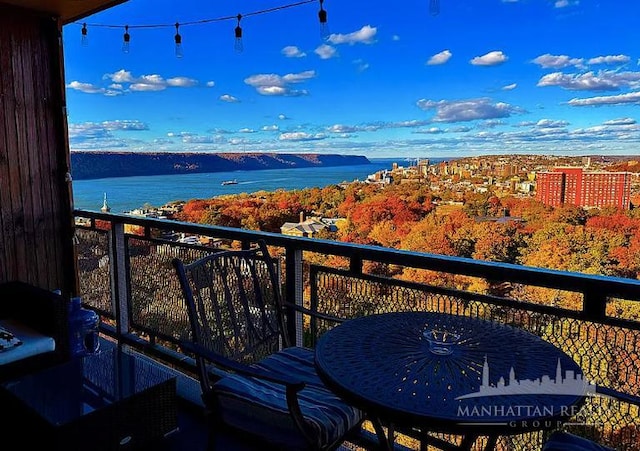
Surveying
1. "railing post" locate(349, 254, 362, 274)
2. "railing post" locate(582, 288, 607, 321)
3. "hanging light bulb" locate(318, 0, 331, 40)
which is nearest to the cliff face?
"hanging light bulb" locate(318, 0, 331, 40)

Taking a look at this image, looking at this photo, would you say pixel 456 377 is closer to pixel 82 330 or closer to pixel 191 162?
pixel 82 330

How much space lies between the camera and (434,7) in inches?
121

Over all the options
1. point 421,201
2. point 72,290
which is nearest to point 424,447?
point 72,290

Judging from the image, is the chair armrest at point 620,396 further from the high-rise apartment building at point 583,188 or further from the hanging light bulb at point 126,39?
the high-rise apartment building at point 583,188

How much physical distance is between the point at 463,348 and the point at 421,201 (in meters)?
8.74

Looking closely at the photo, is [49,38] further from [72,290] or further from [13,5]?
[72,290]

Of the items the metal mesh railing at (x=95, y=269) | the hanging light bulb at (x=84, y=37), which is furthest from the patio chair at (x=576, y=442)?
the hanging light bulb at (x=84, y=37)

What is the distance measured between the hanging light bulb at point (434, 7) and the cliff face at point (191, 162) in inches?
241

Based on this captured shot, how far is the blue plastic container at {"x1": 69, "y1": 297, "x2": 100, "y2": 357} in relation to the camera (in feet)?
10.8

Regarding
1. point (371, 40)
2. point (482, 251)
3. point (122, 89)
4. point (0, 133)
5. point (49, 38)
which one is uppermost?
point (371, 40)

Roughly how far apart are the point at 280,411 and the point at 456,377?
67 cm

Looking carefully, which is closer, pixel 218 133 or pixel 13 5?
pixel 13 5

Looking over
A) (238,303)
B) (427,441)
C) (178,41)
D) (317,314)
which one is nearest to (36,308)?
(238,303)

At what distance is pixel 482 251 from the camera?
326 inches
